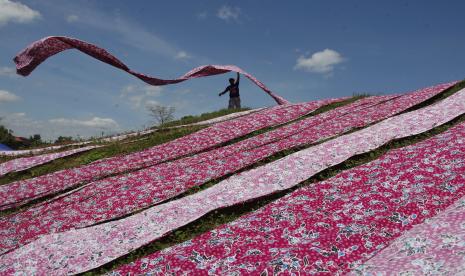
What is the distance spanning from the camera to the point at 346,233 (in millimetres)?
7484

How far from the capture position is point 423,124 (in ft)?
45.2

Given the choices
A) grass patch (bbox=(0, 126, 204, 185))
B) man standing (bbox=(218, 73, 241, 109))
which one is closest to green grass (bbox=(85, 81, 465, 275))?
grass patch (bbox=(0, 126, 204, 185))

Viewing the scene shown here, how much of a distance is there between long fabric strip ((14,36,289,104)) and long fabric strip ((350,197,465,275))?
15.6m

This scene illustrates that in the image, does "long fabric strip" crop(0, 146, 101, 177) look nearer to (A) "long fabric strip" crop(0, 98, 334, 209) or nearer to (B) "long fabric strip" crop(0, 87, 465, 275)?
(A) "long fabric strip" crop(0, 98, 334, 209)

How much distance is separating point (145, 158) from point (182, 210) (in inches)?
226

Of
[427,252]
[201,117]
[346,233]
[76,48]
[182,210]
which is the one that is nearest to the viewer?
[427,252]

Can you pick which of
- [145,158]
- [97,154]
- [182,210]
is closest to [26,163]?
[97,154]

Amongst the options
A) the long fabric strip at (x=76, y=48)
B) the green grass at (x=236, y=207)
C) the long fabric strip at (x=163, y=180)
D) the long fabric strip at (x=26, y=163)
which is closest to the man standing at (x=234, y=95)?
the long fabric strip at (x=76, y=48)

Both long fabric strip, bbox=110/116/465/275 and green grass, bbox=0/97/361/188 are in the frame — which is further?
green grass, bbox=0/97/361/188

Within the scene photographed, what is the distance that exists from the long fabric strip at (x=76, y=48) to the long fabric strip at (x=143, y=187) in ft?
24.4

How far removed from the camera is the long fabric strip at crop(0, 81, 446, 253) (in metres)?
10.5

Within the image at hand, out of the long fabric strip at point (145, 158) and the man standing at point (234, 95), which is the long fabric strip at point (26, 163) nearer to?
the long fabric strip at point (145, 158)

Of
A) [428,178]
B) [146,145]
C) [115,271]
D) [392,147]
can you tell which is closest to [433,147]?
[392,147]

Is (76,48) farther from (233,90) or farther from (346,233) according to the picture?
(346,233)
